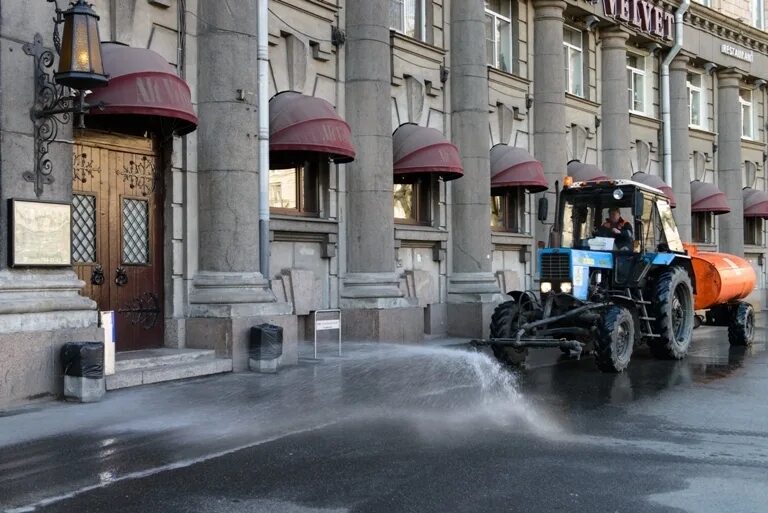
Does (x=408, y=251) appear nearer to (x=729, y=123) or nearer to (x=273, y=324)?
(x=273, y=324)

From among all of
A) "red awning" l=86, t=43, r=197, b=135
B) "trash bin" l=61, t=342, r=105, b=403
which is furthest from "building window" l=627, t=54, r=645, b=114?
"trash bin" l=61, t=342, r=105, b=403

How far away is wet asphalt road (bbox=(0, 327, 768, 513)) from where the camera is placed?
6.00 m

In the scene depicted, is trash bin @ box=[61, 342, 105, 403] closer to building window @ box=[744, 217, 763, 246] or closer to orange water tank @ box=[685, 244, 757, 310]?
orange water tank @ box=[685, 244, 757, 310]

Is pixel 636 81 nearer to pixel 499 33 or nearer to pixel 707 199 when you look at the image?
pixel 707 199

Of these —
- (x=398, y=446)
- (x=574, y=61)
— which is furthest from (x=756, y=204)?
(x=398, y=446)

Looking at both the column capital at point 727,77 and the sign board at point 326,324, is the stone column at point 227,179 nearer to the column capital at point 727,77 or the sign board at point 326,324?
the sign board at point 326,324

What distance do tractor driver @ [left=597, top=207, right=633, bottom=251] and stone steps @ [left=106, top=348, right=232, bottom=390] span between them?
671 centimetres

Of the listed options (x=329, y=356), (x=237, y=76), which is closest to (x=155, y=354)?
(x=329, y=356)

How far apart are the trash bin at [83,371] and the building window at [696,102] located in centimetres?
2607

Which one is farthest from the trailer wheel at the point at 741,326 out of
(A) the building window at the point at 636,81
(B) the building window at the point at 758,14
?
(B) the building window at the point at 758,14

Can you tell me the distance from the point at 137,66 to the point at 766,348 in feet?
43.5

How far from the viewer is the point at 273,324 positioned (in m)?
12.7

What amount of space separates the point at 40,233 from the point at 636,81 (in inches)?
881

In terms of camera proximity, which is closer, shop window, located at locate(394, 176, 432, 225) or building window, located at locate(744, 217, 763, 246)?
shop window, located at locate(394, 176, 432, 225)
